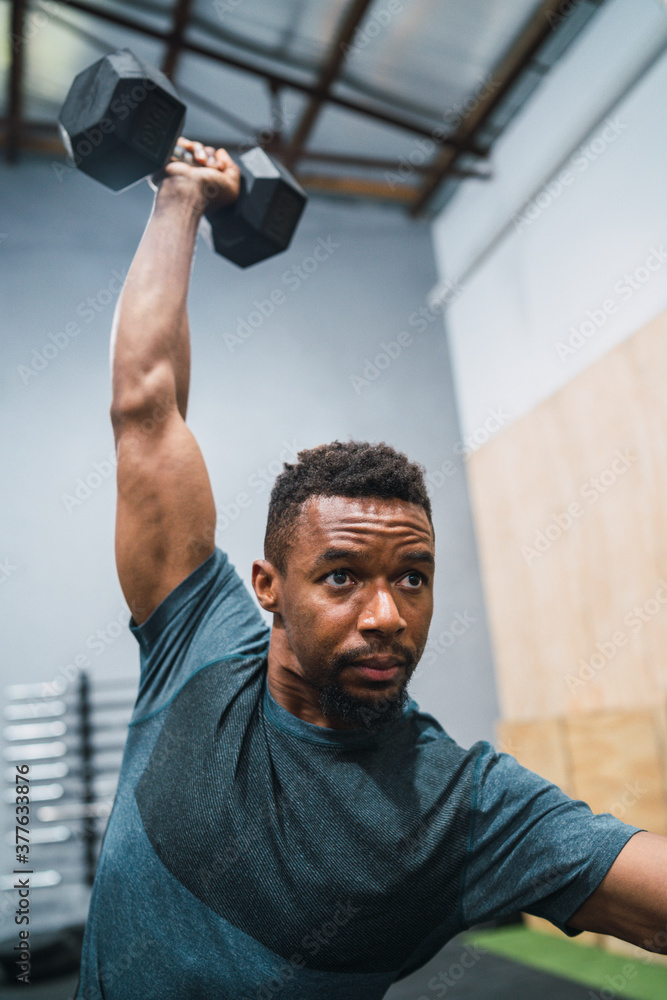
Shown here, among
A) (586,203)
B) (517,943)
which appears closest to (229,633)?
(517,943)

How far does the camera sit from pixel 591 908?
86 centimetres

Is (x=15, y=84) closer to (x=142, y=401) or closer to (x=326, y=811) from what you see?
(x=142, y=401)

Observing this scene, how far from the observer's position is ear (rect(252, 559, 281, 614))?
1.05 metres

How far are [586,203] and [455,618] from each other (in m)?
2.58

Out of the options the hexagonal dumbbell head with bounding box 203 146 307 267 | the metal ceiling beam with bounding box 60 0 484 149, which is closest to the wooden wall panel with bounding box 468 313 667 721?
the metal ceiling beam with bounding box 60 0 484 149

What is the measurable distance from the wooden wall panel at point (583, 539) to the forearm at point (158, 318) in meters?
2.74

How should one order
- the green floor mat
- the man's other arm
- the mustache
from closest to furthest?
the man's other arm < the mustache < the green floor mat

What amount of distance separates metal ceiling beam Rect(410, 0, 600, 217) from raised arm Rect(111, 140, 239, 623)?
386cm

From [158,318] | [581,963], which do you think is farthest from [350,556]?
[581,963]

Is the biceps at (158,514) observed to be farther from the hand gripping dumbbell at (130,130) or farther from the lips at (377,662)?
the hand gripping dumbbell at (130,130)

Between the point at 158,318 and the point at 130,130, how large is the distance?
15.3 inches

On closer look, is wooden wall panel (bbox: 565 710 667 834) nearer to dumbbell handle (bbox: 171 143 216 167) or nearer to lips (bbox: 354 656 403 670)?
lips (bbox: 354 656 403 670)

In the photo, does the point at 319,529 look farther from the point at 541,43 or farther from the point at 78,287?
the point at 541,43

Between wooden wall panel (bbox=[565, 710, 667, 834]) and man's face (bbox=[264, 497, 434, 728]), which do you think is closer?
man's face (bbox=[264, 497, 434, 728])
